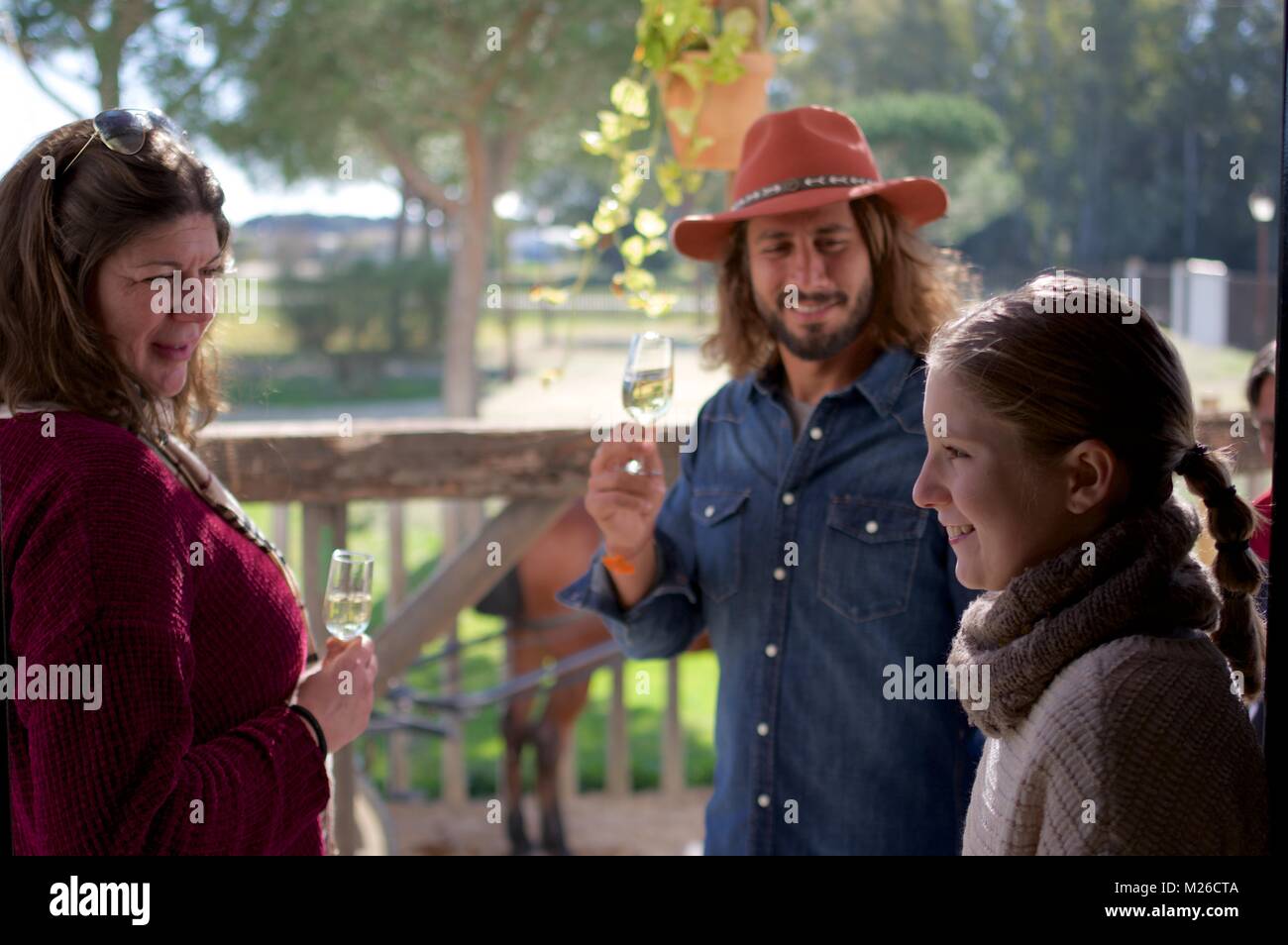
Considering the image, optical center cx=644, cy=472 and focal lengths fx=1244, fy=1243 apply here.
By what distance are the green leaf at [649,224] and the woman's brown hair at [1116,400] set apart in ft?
3.24

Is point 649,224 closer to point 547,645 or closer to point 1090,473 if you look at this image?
point 1090,473

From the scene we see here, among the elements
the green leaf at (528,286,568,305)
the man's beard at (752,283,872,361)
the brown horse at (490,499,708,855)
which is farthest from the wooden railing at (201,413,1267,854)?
the brown horse at (490,499,708,855)

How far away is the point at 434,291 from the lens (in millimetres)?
12398

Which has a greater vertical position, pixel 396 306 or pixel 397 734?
pixel 396 306

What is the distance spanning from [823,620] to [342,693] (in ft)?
2.02

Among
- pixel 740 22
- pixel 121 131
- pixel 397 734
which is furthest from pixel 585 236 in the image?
pixel 397 734

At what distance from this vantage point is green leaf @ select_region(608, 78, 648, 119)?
1997 mm

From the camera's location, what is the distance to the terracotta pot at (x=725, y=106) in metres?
1.98

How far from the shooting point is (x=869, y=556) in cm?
156

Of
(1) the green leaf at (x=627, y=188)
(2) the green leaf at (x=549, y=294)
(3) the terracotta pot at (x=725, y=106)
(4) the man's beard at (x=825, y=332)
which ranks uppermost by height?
(3) the terracotta pot at (x=725, y=106)

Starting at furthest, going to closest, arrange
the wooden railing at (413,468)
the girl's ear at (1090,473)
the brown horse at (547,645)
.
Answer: the brown horse at (547,645)
the wooden railing at (413,468)
the girl's ear at (1090,473)

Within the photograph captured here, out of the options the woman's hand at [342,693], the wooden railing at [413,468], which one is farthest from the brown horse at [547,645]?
the woman's hand at [342,693]

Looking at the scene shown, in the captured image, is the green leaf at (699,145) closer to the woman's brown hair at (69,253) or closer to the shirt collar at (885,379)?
the shirt collar at (885,379)
